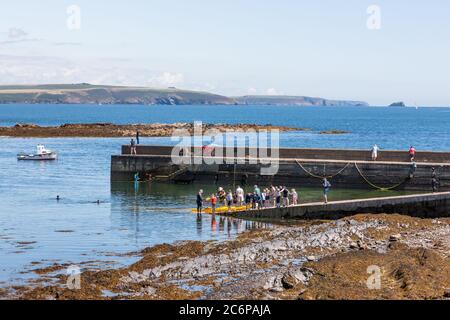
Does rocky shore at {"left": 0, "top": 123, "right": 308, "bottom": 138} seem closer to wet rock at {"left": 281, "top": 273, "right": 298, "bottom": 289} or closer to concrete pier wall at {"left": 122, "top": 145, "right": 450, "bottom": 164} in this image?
concrete pier wall at {"left": 122, "top": 145, "right": 450, "bottom": 164}

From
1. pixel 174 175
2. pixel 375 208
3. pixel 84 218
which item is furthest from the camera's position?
pixel 174 175

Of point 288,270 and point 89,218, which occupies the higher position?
point 288,270

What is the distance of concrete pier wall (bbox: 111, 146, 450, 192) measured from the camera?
170ft

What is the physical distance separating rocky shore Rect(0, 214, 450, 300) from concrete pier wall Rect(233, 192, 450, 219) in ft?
17.5

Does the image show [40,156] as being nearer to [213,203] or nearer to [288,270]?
[213,203]

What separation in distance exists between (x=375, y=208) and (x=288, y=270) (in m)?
14.7

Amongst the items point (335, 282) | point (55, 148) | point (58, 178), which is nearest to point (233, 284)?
point (335, 282)

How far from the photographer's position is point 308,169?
2142 inches

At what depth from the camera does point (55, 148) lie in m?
93.8

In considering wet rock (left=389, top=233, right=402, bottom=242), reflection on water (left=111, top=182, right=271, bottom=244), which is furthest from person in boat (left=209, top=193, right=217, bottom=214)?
wet rock (left=389, top=233, right=402, bottom=242)

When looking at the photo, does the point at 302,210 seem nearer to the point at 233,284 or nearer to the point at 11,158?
the point at 233,284

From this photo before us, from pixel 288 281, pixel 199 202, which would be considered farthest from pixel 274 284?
pixel 199 202

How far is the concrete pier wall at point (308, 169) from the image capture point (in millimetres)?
51812

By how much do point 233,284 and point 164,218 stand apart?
1731cm
